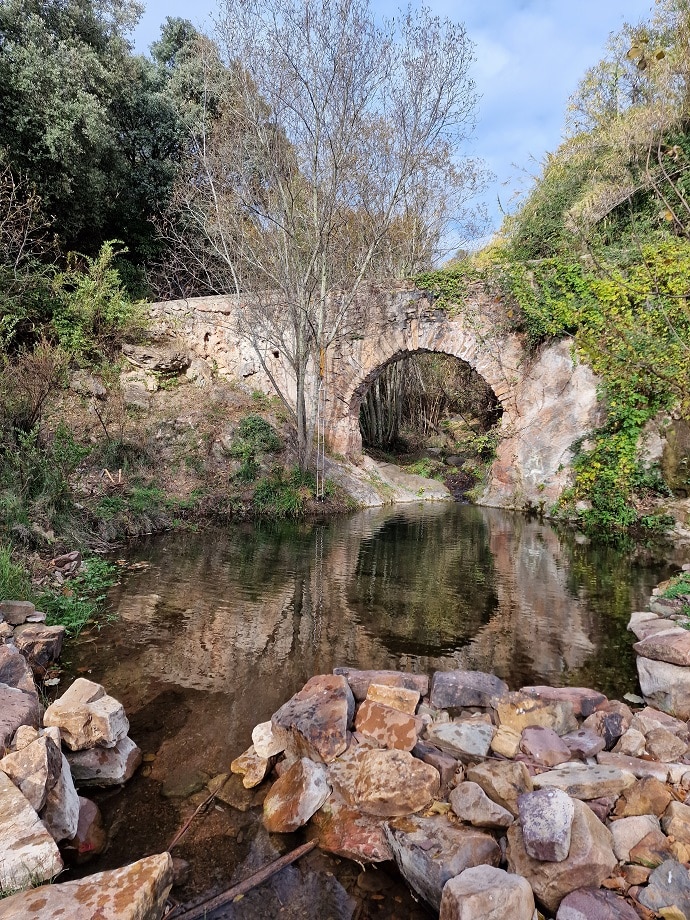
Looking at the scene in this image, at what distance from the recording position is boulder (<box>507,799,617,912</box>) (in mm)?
1645

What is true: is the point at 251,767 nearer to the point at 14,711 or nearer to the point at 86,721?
the point at 86,721

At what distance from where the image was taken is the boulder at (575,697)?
9.05 ft

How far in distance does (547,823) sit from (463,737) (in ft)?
2.53

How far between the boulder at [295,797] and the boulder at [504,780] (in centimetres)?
67

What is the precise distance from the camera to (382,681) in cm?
297

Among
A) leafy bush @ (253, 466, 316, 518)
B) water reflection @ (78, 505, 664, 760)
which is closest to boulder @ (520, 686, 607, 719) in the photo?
water reflection @ (78, 505, 664, 760)

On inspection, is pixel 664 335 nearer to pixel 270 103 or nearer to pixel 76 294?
pixel 270 103

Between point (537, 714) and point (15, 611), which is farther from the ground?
point (15, 611)

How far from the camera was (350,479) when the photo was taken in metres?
11.9

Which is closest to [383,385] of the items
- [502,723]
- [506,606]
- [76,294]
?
[76,294]

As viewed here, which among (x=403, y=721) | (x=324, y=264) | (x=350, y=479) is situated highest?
(x=324, y=264)

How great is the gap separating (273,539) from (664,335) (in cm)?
757

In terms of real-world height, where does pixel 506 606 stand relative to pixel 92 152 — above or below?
below

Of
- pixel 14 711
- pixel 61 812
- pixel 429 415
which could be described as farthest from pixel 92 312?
pixel 61 812
